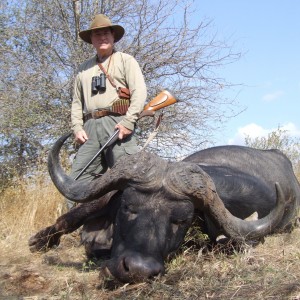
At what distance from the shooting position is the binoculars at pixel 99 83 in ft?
18.0

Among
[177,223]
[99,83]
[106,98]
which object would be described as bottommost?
[177,223]

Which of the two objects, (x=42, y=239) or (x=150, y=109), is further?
(x=150, y=109)

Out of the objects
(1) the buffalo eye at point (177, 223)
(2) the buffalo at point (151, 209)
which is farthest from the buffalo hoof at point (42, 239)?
(1) the buffalo eye at point (177, 223)

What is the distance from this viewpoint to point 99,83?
5.49 meters

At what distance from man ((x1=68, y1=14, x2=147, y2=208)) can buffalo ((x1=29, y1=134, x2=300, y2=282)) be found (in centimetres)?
66

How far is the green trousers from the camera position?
5.46 metres

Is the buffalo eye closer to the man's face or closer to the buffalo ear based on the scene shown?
the buffalo ear

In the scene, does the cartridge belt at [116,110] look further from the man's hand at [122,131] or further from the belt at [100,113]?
the man's hand at [122,131]

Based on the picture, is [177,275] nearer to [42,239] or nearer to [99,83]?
[42,239]

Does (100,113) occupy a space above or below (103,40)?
below

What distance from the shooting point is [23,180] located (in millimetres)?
7691

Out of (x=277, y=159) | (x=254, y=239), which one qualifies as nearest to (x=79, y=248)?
(x=254, y=239)

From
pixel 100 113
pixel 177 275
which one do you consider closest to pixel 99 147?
pixel 100 113

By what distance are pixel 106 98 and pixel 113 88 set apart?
0.13 metres
